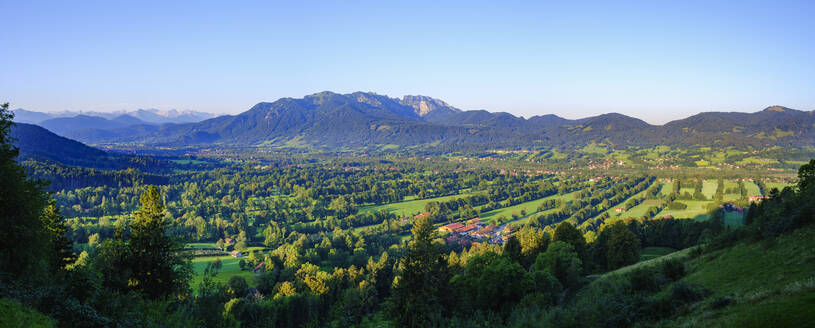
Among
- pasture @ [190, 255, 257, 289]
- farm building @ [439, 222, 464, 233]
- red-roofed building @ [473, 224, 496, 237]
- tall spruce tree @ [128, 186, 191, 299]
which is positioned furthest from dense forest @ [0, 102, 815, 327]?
farm building @ [439, 222, 464, 233]

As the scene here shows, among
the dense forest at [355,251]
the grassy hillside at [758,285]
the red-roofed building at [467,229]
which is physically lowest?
the red-roofed building at [467,229]

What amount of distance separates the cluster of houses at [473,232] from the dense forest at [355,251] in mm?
648

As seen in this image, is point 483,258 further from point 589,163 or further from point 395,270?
point 589,163

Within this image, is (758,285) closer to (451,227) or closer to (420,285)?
(420,285)

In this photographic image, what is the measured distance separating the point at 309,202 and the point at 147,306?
81.5 m

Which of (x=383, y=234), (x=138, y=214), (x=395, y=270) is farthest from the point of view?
(x=383, y=234)

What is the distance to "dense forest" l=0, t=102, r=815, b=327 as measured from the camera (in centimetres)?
1418

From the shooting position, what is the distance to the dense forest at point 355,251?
14.2 metres

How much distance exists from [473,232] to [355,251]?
26571mm

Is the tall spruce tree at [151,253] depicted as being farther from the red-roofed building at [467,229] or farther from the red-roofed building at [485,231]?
→ the red-roofed building at [467,229]

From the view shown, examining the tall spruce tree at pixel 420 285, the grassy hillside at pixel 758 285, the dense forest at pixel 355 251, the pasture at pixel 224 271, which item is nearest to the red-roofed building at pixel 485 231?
the dense forest at pixel 355 251

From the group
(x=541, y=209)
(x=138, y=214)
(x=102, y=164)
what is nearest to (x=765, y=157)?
(x=541, y=209)

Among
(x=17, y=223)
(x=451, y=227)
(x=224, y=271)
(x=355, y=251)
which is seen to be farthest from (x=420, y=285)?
(x=451, y=227)

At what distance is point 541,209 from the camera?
8869 cm
